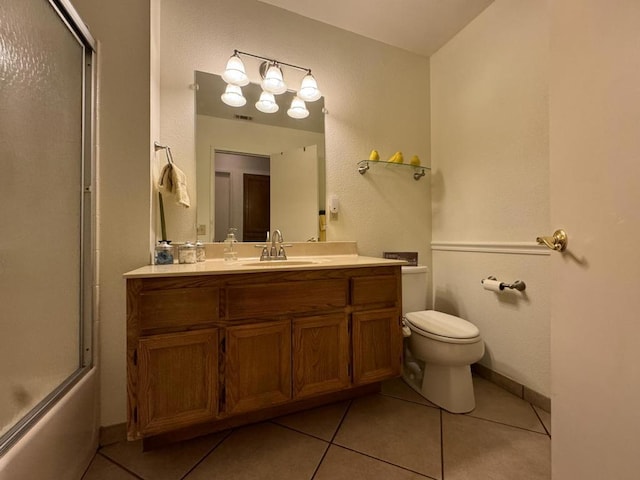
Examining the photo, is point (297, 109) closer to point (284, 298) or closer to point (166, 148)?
point (166, 148)

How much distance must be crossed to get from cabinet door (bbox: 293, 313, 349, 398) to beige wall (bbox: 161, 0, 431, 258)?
80 cm

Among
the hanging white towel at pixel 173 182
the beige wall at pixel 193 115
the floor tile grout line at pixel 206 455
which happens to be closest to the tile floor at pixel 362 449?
the floor tile grout line at pixel 206 455

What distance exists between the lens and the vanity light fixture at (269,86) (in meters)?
1.67

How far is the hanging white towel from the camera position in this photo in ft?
4.84

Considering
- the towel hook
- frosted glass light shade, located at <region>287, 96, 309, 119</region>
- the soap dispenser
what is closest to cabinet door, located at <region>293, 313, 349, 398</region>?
the soap dispenser

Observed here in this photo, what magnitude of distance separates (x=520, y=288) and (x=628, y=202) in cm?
122

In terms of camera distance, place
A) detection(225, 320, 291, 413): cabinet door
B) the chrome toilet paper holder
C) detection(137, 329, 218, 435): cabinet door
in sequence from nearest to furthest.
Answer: detection(137, 329, 218, 435): cabinet door, detection(225, 320, 291, 413): cabinet door, the chrome toilet paper holder

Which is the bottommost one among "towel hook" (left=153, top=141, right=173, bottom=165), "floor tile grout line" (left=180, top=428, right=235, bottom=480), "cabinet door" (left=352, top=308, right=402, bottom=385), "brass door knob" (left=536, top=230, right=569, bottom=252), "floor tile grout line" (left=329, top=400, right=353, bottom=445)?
"floor tile grout line" (left=329, top=400, right=353, bottom=445)

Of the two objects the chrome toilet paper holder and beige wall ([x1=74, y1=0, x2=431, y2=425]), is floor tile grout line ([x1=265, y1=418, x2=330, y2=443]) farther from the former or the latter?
the chrome toilet paper holder

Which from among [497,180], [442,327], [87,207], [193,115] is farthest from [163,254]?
[497,180]

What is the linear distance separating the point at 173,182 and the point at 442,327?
1657 mm

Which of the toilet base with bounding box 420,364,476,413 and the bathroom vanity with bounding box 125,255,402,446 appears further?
the toilet base with bounding box 420,364,476,413

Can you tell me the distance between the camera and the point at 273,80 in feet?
5.75

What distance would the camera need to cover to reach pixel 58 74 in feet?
3.75
